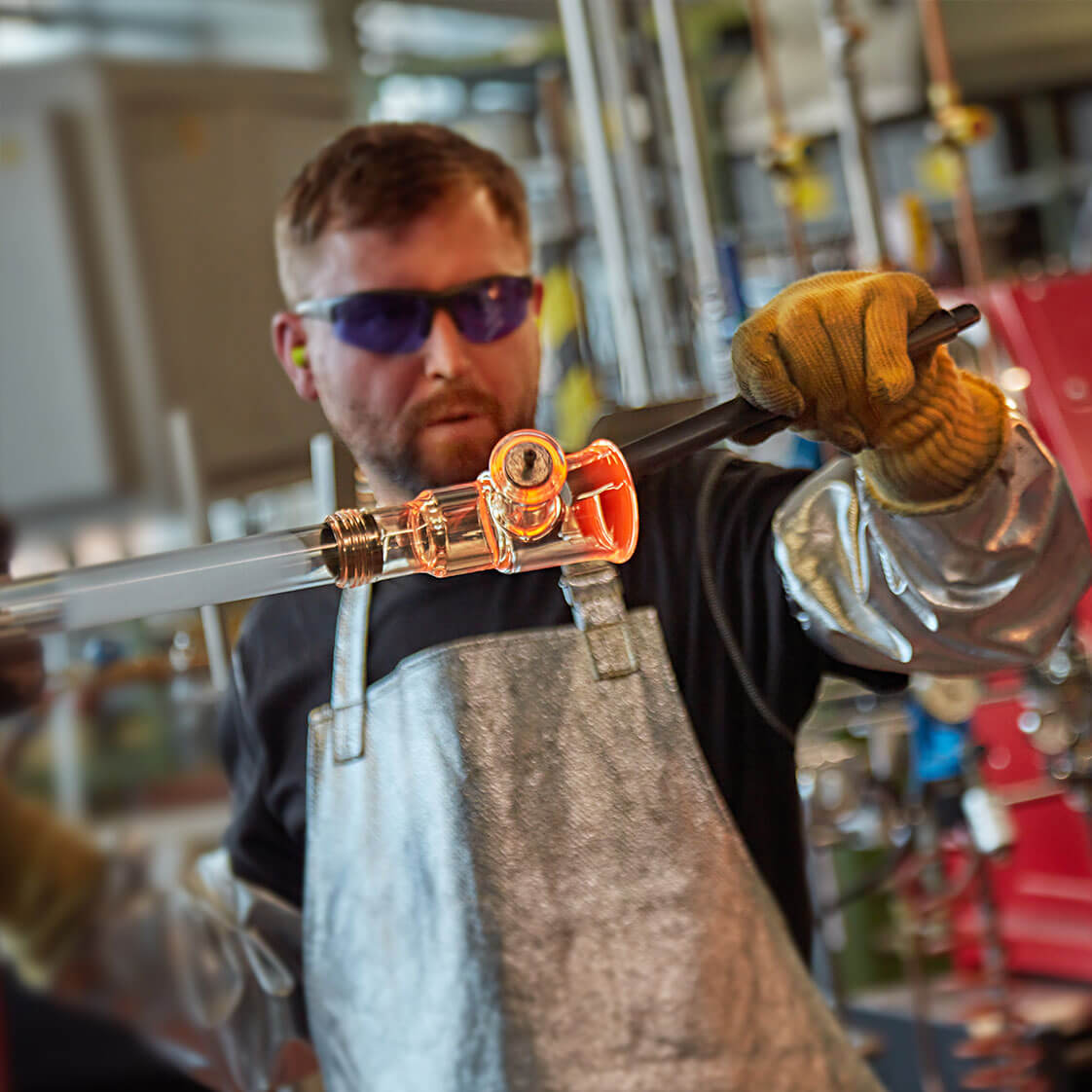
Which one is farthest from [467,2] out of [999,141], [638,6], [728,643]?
[728,643]

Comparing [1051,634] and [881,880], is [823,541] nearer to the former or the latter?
[1051,634]

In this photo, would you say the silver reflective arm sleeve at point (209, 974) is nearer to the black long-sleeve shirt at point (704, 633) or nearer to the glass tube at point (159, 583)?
the black long-sleeve shirt at point (704, 633)

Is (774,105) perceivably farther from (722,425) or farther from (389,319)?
(722,425)

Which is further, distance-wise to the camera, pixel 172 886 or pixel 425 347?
pixel 172 886

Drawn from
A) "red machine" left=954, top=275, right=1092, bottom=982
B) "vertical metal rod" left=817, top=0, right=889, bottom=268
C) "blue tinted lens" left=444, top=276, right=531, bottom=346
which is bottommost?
"red machine" left=954, top=275, right=1092, bottom=982

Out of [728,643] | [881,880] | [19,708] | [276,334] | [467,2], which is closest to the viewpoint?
[19,708]

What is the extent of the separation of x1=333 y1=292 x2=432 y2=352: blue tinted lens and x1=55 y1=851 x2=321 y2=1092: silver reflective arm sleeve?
470 millimetres

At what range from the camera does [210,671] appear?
1419 millimetres

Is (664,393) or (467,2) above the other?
(467,2)

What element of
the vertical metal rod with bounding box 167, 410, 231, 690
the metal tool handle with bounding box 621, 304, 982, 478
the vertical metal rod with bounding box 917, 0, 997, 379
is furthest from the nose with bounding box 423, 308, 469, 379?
the vertical metal rod with bounding box 917, 0, 997, 379

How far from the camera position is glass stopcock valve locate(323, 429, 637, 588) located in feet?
2.38

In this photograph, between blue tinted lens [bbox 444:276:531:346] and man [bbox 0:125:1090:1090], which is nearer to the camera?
man [bbox 0:125:1090:1090]

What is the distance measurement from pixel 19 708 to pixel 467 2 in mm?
5655

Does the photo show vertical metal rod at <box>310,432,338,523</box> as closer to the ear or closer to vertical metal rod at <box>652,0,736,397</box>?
the ear
